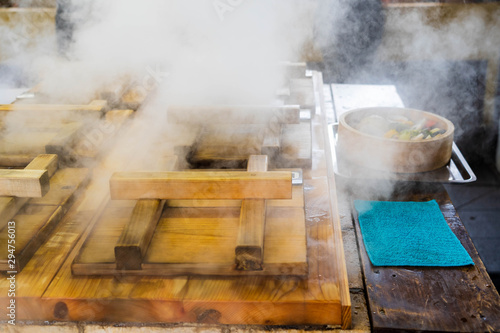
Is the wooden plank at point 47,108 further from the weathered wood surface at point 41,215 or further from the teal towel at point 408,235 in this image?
the teal towel at point 408,235

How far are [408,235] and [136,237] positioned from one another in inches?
37.5

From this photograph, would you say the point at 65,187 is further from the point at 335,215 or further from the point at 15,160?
the point at 335,215

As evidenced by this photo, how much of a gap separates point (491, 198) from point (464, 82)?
4.74 ft

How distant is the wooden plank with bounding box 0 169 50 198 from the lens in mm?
1214

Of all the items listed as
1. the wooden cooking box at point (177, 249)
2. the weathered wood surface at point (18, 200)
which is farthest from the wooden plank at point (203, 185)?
the weathered wood surface at point (18, 200)

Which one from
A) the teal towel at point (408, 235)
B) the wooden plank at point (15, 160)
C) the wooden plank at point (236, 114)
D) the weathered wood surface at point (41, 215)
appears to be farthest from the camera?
the wooden plank at point (236, 114)

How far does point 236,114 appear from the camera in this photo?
5.90 ft

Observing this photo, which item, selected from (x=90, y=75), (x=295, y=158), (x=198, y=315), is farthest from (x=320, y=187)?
(x=90, y=75)

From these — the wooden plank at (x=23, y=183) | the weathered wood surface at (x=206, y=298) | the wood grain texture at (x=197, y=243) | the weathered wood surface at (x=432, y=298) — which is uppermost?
the wooden plank at (x=23, y=183)

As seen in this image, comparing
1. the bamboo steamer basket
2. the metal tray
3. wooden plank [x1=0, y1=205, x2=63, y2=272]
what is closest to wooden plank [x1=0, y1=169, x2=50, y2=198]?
wooden plank [x1=0, y1=205, x2=63, y2=272]

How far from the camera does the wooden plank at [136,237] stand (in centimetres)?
112

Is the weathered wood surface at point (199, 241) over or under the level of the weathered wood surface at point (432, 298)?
over

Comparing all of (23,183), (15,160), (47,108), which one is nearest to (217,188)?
(23,183)

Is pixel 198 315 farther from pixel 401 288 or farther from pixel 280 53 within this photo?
pixel 280 53
